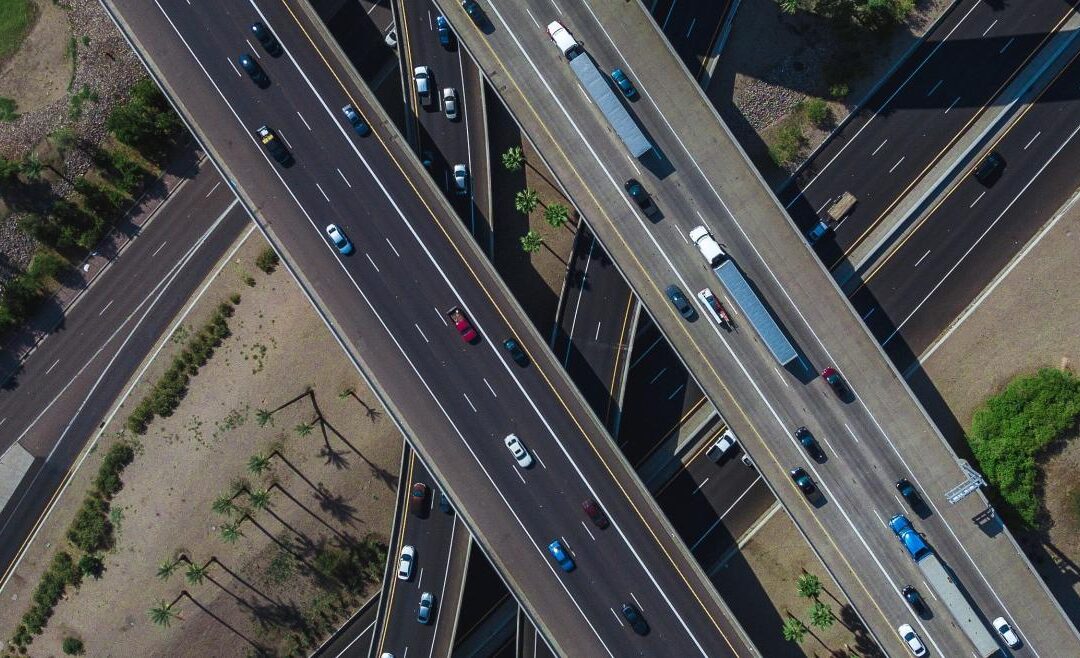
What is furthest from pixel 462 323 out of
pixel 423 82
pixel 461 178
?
pixel 423 82

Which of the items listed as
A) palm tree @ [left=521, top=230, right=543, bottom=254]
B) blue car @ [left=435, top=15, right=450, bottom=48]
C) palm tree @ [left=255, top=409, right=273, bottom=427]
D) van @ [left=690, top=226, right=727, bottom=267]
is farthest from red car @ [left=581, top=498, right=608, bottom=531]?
blue car @ [left=435, top=15, right=450, bottom=48]

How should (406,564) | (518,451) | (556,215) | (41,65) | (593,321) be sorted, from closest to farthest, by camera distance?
(518,451), (406,564), (556,215), (593,321), (41,65)

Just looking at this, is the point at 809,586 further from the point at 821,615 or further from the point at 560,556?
the point at 560,556

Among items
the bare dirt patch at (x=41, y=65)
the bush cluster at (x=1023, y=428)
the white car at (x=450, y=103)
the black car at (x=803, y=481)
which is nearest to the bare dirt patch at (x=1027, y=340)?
the bush cluster at (x=1023, y=428)

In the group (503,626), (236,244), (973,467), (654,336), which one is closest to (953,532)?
(973,467)

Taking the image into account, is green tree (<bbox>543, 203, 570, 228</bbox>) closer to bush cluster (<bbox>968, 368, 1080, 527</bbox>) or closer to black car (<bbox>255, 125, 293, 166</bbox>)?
black car (<bbox>255, 125, 293, 166</bbox>)

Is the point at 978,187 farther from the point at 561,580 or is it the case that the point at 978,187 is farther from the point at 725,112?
the point at 561,580
